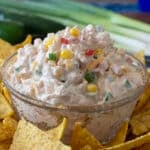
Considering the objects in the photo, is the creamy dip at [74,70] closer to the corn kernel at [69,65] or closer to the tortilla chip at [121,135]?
the corn kernel at [69,65]

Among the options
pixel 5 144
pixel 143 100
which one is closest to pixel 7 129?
pixel 5 144

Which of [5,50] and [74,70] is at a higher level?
[74,70]

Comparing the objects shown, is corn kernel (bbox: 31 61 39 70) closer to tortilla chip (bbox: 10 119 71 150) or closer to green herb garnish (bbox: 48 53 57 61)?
green herb garnish (bbox: 48 53 57 61)

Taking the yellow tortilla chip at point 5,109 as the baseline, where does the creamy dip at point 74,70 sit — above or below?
above

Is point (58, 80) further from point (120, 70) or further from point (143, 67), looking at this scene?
point (143, 67)

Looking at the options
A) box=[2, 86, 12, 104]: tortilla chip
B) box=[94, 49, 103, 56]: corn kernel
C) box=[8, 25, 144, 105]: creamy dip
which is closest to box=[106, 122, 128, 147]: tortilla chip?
box=[8, 25, 144, 105]: creamy dip

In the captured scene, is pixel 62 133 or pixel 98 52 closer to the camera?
pixel 62 133

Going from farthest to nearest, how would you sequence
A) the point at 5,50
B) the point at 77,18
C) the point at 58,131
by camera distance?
the point at 77,18 < the point at 5,50 < the point at 58,131

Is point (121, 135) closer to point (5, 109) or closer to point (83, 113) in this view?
point (83, 113)

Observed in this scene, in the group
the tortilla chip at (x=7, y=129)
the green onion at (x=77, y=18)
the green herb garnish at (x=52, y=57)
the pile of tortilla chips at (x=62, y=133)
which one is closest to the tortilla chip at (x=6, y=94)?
the pile of tortilla chips at (x=62, y=133)
